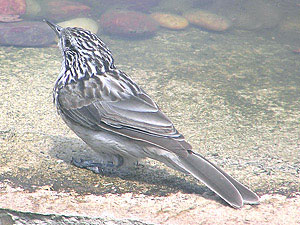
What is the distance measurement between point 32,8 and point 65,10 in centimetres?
67

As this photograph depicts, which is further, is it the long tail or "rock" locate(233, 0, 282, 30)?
"rock" locate(233, 0, 282, 30)

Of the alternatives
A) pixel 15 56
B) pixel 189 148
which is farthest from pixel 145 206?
pixel 15 56

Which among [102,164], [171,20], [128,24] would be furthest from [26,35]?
[102,164]

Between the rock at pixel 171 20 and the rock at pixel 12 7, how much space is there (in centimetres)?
268

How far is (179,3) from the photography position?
988 centimetres

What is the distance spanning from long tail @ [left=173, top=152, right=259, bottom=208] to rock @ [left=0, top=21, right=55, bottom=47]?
4706mm

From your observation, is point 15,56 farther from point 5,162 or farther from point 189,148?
point 189,148

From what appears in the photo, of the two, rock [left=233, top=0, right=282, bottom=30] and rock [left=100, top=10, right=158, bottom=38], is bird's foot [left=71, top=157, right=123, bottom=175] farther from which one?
rock [left=233, top=0, right=282, bottom=30]

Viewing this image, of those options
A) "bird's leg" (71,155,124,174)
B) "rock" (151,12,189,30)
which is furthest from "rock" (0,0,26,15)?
"bird's leg" (71,155,124,174)

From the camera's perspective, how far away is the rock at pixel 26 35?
23.5ft

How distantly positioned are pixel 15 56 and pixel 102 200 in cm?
405

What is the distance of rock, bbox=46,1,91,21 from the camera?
8828 millimetres

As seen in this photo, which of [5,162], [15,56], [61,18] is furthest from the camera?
[61,18]

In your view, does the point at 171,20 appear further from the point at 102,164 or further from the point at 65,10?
the point at 102,164
